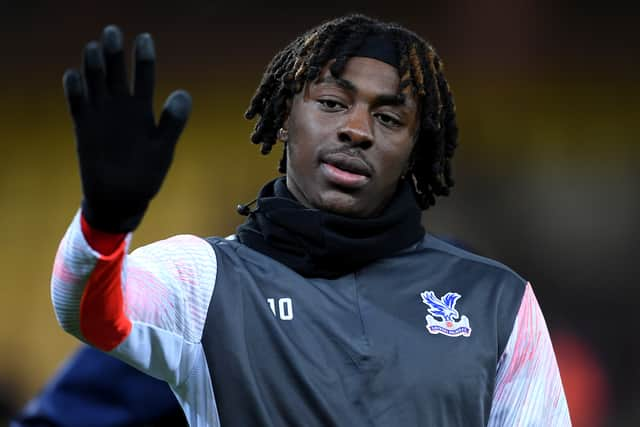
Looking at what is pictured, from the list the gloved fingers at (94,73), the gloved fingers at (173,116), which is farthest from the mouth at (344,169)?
the gloved fingers at (94,73)

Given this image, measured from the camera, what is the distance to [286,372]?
235 centimetres

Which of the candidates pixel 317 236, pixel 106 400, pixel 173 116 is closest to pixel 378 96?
pixel 317 236

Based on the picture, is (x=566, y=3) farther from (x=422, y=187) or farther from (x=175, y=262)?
(x=175, y=262)

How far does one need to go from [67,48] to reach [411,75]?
193 inches

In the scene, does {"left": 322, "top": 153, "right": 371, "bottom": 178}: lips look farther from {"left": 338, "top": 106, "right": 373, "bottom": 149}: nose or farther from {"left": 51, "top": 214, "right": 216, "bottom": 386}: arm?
{"left": 51, "top": 214, "right": 216, "bottom": 386}: arm

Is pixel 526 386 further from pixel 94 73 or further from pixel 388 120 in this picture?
pixel 94 73

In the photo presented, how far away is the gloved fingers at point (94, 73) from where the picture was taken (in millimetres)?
1932

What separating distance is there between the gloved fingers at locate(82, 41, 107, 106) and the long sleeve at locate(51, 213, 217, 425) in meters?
0.22

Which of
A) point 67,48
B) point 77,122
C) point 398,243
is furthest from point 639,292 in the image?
point 77,122

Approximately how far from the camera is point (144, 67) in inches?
77.9

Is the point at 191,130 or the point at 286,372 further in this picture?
the point at 191,130

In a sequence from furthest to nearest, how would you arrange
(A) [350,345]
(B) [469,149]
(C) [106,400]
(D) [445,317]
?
1. (B) [469,149]
2. (C) [106,400]
3. (D) [445,317]
4. (A) [350,345]

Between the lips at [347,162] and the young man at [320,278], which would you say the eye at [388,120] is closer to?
the young man at [320,278]

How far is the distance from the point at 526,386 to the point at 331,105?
0.73m
